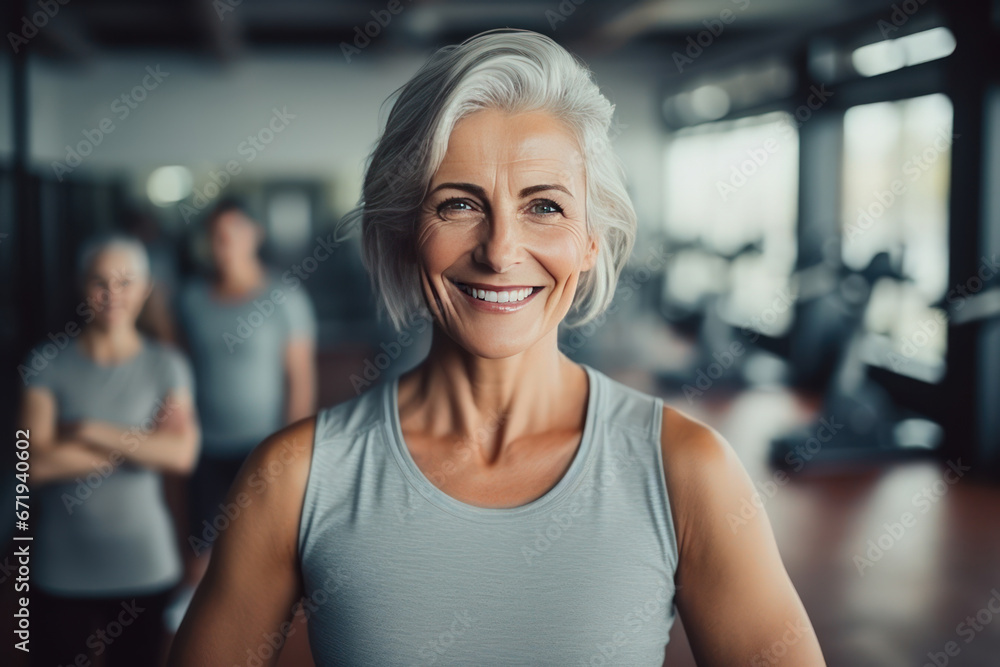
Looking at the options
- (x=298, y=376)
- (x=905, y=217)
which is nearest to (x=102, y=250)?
(x=298, y=376)

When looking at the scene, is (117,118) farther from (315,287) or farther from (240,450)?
(240,450)

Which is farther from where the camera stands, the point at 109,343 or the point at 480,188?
the point at 109,343

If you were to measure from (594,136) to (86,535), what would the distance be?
1.56 metres

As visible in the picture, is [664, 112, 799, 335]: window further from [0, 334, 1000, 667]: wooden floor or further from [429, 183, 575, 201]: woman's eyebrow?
[429, 183, 575, 201]: woman's eyebrow

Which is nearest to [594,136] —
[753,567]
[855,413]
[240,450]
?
[753,567]

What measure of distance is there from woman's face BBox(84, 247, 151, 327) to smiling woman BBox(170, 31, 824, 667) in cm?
132

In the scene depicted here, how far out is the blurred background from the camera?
3.51 meters

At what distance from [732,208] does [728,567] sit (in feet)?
27.9

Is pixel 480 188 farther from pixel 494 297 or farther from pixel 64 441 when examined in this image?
pixel 64 441

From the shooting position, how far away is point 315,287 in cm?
859

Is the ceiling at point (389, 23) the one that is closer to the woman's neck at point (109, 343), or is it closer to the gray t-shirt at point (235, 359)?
the gray t-shirt at point (235, 359)

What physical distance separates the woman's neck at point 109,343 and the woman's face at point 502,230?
1.35m

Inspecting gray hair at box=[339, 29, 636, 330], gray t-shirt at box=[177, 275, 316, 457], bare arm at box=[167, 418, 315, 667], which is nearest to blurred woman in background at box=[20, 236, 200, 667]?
gray t-shirt at box=[177, 275, 316, 457]

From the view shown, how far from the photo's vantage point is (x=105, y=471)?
1958mm
